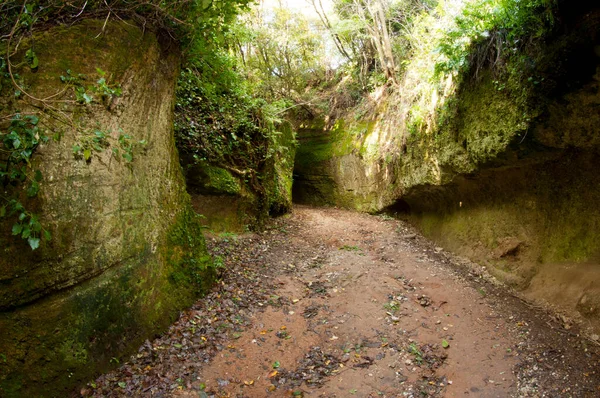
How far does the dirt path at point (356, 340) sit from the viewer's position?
→ 4.01m

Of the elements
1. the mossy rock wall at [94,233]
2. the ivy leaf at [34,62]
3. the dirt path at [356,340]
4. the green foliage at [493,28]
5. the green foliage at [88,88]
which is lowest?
the dirt path at [356,340]

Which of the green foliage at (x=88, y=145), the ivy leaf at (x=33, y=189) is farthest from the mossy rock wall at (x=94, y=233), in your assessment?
the ivy leaf at (x=33, y=189)

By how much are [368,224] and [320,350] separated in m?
6.50

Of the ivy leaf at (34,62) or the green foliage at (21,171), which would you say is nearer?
the green foliage at (21,171)

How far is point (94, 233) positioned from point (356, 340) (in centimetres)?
371

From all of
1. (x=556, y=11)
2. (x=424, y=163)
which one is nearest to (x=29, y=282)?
(x=556, y=11)

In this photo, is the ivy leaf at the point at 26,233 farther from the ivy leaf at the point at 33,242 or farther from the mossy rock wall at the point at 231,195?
the mossy rock wall at the point at 231,195

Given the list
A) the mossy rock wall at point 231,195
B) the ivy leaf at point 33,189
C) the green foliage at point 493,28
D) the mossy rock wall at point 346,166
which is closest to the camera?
the ivy leaf at point 33,189

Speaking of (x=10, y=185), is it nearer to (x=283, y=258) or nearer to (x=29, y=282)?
(x=29, y=282)

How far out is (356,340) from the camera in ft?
16.4

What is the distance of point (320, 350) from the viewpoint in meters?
4.78

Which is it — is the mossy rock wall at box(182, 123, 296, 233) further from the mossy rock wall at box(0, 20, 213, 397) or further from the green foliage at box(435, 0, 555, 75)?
the green foliage at box(435, 0, 555, 75)

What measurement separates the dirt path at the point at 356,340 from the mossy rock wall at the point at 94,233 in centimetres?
45

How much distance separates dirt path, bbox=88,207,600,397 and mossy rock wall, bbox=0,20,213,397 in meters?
0.45
